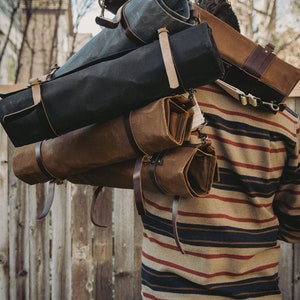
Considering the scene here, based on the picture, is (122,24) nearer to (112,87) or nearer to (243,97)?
(112,87)

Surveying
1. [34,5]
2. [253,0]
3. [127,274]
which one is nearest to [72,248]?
[127,274]

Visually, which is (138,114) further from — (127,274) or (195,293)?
(127,274)

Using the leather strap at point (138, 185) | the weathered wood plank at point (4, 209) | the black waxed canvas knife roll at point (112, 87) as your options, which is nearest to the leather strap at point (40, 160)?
the black waxed canvas knife roll at point (112, 87)

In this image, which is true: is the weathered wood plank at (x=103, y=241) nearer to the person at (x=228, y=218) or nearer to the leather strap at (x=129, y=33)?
the person at (x=228, y=218)

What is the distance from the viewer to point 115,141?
105 centimetres

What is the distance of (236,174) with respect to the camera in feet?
4.09

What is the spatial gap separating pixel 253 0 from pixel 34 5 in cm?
392

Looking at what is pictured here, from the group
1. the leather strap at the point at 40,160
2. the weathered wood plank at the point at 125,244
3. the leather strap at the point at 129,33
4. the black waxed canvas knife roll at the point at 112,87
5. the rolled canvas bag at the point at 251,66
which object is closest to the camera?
the black waxed canvas knife roll at the point at 112,87

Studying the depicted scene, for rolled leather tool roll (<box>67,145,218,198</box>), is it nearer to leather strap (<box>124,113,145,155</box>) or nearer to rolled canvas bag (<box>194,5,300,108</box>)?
leather strap (<box>124,113,145,155</box>)

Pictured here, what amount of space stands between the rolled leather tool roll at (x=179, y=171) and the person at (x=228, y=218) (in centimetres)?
13

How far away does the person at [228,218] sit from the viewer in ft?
3.92

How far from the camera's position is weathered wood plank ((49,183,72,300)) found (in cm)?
239

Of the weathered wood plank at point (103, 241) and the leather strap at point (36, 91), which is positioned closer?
the leather strap at point (36, 91)

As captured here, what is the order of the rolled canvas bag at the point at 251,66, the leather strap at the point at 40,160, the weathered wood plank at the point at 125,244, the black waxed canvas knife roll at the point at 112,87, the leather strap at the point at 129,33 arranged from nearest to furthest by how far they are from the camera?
1. the black waxed canvas knife roll at the point at 112,87
2. the leather strap at the point at 129,33
3. the rolled canvas bag at the point at 251,66
4. the leather strap at the point at 40,160
5. the weathered wood plank at the point at 125,244
